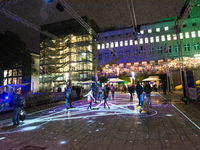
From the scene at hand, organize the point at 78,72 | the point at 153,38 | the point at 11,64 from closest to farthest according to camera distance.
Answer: the point at 11,64 < the point at 153,38 < the point at 78,72

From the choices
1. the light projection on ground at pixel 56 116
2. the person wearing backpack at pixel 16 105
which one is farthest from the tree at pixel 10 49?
the person wearing backpack at pixel 16 105

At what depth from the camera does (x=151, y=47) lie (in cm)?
4256

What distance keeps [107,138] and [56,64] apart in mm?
49493

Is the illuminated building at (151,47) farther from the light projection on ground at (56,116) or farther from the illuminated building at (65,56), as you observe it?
the light projection on ground at (56,116)

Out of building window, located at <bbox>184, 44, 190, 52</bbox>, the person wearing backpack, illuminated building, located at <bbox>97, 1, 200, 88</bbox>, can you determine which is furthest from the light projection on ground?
building window, located at <bbox>184, 44, 190, 52</bbox>

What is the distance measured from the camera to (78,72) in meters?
46.6

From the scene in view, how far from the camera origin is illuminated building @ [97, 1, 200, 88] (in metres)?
38.9

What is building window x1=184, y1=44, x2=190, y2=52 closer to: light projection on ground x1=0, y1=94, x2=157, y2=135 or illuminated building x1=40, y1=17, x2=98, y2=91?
illuminated building x1=40, y1=17, x2=98, y2=91

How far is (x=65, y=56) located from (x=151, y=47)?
30.9 metres

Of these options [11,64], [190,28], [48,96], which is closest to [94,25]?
[190,28]

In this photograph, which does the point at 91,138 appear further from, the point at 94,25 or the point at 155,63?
the point at 94,25

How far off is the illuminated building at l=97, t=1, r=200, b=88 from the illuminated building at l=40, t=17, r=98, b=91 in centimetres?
597

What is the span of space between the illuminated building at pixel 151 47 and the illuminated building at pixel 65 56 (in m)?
5.97

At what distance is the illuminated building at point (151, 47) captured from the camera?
38.9m
